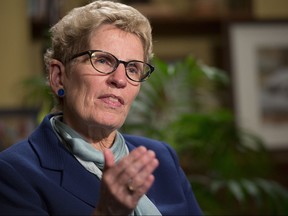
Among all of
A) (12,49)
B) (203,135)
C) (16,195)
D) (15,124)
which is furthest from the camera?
(12,49)

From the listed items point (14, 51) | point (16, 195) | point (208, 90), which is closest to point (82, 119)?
point (16, 195)

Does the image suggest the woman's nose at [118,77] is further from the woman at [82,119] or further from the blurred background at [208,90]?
the blurred background at [208,90]


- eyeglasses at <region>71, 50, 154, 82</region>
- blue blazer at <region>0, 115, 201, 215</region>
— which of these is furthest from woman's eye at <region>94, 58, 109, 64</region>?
blue blazer at <region>0, 115, 201, 215</region>

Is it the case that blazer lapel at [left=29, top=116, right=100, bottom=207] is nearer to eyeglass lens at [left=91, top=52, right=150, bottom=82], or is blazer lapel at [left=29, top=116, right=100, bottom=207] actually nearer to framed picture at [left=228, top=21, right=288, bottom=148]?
eyeglass lens at [left=91, top=52, right=150, bottom=82]

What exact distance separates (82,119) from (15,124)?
155cm

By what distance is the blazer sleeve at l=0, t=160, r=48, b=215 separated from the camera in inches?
50.2

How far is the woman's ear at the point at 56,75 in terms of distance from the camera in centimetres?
149

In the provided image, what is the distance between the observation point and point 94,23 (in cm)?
143

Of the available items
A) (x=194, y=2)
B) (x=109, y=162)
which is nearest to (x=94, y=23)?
(x=109, y=162)

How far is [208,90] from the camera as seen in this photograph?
3.40m

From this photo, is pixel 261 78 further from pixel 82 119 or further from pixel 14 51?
pixel 82 119

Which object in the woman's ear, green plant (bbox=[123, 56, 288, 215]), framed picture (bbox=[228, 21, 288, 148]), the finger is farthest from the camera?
framed picture (bbox=[228, 21, 288, 148])

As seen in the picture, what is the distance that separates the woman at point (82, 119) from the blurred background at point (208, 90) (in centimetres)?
104

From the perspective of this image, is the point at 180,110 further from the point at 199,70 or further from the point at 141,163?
the point at 141,163
